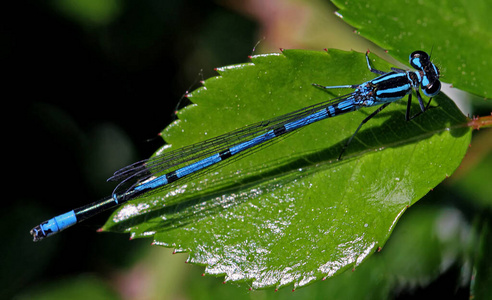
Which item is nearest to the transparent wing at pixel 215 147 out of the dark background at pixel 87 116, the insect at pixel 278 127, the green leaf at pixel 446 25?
the insect at pixel 278 127

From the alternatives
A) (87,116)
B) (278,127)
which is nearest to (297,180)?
(278,127)

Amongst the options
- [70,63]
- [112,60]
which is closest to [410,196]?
[112,60]

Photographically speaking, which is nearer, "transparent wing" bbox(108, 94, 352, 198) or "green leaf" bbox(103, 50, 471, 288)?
"green leaf" bbox(103, 50, 471, 288)

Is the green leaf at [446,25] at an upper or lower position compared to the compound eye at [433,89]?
upper

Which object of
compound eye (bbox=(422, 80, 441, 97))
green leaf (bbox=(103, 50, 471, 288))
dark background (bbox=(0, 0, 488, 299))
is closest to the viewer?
green leaf (bbox=(103, 50, 471, 288))

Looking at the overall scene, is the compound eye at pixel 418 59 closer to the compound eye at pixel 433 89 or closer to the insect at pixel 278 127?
the insect at pixel 278 127

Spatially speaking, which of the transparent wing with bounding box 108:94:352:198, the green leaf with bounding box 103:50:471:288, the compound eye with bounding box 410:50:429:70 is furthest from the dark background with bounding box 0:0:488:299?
the compound eye with bounding box 410:50:429:70

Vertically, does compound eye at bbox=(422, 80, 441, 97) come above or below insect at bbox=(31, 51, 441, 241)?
below

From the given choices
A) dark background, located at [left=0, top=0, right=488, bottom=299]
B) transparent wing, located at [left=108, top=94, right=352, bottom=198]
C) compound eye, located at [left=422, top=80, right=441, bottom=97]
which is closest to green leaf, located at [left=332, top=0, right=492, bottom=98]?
compound eye, located at [left=422, top=80, right=441, bottom=97]

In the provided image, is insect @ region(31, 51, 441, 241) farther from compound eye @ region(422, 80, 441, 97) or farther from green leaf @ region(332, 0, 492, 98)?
green leaf @ region(332, 0, 492, 98)

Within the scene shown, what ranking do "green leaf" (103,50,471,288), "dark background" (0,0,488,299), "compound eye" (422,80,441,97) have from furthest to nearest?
1. "dark background" (0,0,488,299)
2. "compound eye" (422,80,441,97)
3. "green leaf" (103,50,471,288)
